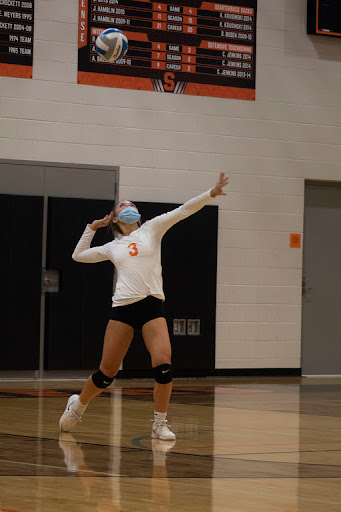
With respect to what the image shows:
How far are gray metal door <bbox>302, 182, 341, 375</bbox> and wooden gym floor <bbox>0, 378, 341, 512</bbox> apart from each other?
2.82m

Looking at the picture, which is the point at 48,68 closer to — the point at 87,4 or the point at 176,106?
the point at 87,4

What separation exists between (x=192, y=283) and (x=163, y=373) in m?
5.74

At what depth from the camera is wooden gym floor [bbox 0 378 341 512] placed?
442 centimetres

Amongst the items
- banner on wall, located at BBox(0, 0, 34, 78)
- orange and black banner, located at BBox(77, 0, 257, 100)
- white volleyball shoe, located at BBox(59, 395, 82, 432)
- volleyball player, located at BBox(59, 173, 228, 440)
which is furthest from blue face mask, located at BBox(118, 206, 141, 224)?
orange and black banner, located at BBox(77, 0, 257, 100)

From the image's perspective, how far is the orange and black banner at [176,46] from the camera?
1168 cm

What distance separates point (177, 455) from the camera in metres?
5.89

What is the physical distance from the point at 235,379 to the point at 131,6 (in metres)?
4.98

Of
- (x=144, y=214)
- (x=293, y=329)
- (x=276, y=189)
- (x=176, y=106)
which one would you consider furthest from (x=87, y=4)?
(x=293, y=329)

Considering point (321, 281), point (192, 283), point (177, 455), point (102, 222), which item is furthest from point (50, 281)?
point (177, 455)

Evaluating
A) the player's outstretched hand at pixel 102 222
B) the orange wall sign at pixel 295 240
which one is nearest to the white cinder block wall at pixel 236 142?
the orange wall sign at pixel 295 240

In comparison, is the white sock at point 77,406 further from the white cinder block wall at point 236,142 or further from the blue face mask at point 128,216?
the white cinder block wall at point 236,142

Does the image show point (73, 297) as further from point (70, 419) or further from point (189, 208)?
point (189, 208)

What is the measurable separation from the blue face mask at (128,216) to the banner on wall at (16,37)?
5.08 m

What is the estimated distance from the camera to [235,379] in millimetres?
12125
